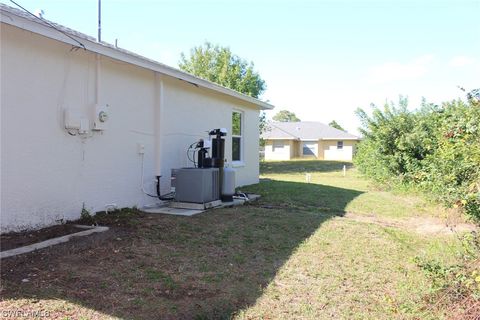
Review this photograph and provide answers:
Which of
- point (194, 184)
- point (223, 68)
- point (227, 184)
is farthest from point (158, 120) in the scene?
point (223, 68)

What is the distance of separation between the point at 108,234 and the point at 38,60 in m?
2.51

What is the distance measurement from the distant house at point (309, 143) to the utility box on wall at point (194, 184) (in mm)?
31389

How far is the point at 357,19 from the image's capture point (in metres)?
9.12

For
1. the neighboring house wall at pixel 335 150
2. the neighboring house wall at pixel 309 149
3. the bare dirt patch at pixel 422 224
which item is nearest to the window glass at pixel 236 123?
the bare dirt patch at pixel 422 224

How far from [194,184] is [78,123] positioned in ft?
8.49

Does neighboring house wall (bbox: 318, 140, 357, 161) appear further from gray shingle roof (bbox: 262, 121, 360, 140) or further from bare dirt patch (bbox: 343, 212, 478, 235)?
bare dirt patch (bbox: 343, 212, 478, 235)

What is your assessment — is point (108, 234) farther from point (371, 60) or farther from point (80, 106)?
point (371, 60)

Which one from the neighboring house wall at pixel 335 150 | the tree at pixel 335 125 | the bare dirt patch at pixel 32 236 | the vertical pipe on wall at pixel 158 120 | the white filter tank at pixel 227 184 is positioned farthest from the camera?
the tree at pixel 335 125

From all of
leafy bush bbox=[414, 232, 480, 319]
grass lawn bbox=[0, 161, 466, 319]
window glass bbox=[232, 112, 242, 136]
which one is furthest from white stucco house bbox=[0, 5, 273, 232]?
leafy bush bbox=[414, 232, 480, 319]

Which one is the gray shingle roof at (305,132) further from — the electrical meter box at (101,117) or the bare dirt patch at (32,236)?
the bare dirt patch at (32,236)

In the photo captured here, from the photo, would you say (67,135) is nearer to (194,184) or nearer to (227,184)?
(194,184)

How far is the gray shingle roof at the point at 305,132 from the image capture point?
39.5 meters

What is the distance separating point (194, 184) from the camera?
756cm

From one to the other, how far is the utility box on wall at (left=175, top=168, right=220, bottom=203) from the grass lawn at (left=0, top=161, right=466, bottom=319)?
34.0 inches
